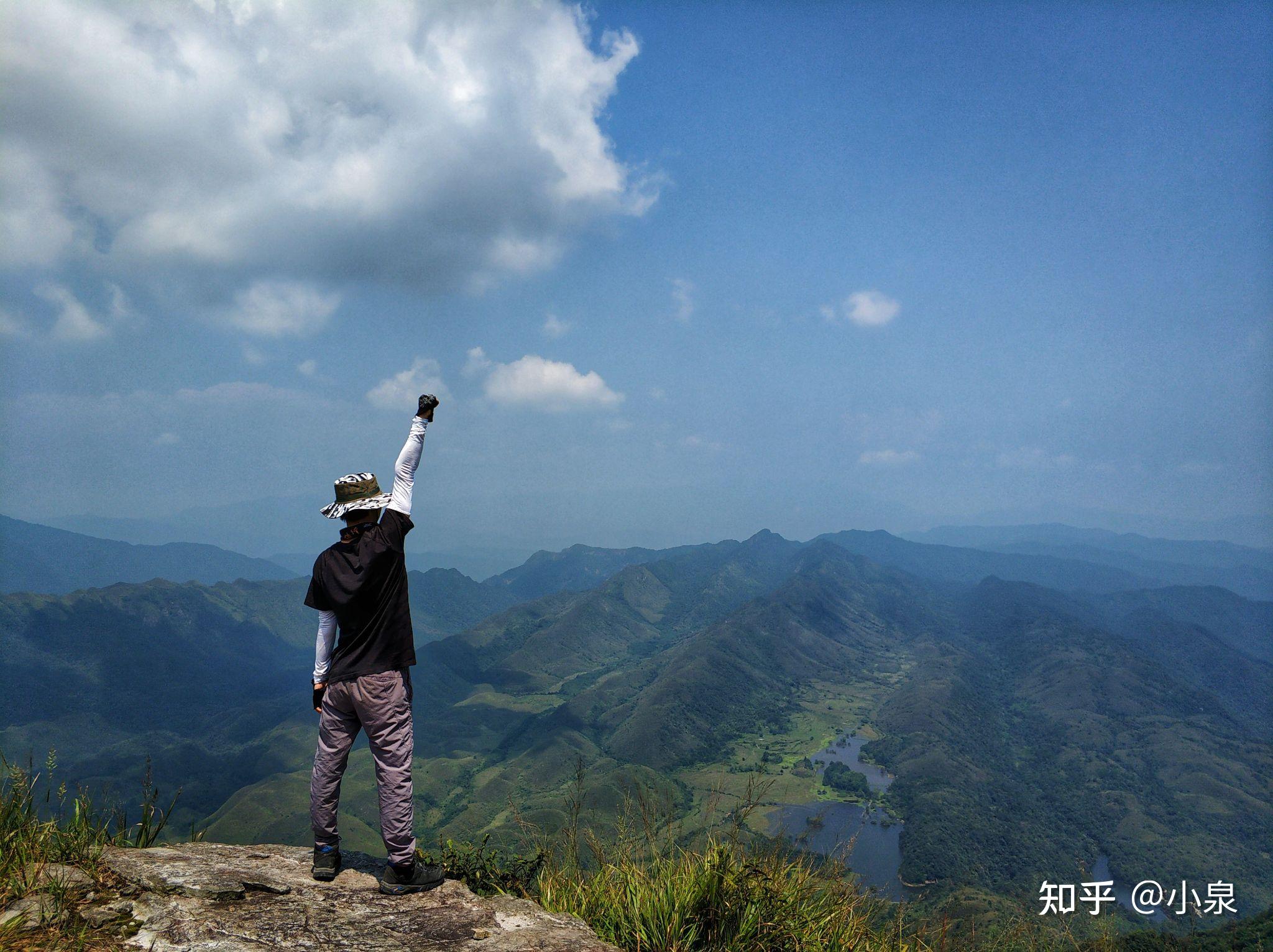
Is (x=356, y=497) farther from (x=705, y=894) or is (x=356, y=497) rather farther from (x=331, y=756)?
(x=705, y=894)

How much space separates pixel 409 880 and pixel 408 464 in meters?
3.55

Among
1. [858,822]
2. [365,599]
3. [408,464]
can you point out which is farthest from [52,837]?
[858,822]

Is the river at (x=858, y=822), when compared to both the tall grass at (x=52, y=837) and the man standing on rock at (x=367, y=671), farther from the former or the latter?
the tall grass at (x=52, y=837)

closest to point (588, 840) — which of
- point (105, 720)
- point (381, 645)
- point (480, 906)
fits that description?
point (480, 906)

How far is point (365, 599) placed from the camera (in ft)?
17.1

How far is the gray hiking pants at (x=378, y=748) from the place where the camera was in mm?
5004

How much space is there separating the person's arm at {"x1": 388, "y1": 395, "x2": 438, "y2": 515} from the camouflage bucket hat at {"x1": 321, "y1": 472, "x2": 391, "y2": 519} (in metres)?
0.11

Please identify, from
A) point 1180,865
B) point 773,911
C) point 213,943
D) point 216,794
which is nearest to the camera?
point 213,943

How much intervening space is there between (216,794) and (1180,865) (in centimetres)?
19110

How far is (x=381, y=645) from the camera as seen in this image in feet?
17.0

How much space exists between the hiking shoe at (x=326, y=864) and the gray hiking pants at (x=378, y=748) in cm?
7

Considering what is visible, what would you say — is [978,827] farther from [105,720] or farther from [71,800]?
[105,720]

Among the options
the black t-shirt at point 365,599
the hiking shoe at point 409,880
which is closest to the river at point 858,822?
the hiking shoe at point 409,880

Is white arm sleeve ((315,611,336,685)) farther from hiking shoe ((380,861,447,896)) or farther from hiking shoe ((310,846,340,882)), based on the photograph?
hiking shoe ((380,861,447,896))
